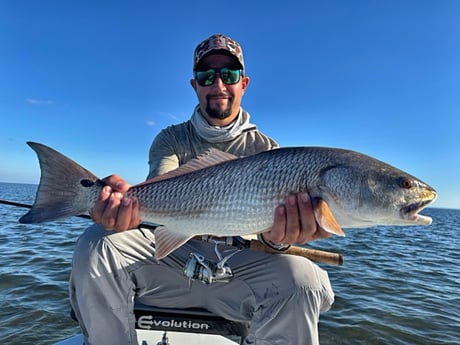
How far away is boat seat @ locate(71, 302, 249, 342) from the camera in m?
2.91

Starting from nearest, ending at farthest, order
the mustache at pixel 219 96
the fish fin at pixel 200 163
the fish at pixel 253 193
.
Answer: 1. the fish at pixel 253 193
2. the fish fin at pixel 200 163
3. the mustache at pixel 219 96

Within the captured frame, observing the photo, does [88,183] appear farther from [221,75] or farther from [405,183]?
[405,183]

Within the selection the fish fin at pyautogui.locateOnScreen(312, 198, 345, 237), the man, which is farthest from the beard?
the fish fin at pyautogui.locateOnScreen(312, 198, 345, 237)

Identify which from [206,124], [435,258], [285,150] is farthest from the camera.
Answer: [435,258]

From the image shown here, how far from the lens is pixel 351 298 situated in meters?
7.46

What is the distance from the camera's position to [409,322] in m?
6.46

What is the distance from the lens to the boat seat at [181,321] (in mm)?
2912

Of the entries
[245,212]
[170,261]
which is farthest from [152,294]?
[245,212]

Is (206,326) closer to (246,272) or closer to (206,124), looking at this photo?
(246,272)

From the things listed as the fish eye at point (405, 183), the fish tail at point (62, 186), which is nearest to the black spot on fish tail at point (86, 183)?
the fish tail at point (62, 186)

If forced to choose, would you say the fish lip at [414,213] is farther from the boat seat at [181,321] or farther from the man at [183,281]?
the boat seat at [181,321]

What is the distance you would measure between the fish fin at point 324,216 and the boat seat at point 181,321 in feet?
3.72

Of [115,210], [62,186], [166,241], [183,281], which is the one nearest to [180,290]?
[183,281]

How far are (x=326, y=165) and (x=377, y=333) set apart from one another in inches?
181
